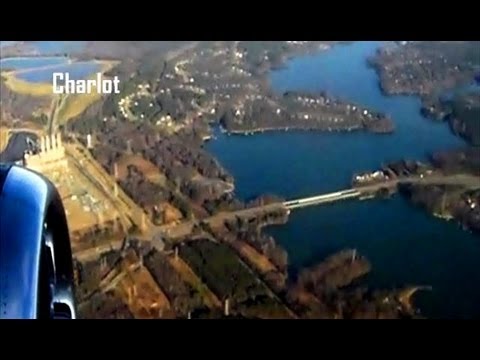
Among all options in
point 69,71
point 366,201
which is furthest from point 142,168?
point 366,201

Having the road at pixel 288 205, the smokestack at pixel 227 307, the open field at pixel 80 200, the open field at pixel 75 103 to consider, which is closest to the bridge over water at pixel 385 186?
the road at pixel 288 205

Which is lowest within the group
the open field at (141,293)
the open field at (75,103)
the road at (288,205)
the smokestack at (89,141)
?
the open field at (141,293)

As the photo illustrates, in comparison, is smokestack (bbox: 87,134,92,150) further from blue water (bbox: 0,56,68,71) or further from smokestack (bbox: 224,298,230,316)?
smokestack (bbox: 224,298,230,316)

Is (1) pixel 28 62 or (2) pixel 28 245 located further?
(1) pixel 28 62

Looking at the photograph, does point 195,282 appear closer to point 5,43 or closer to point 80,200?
point 80,200

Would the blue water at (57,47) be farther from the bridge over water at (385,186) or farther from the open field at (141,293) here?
the bridge over water at (385,186)
